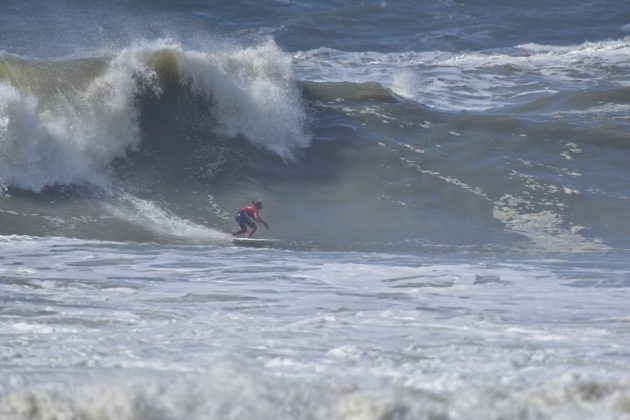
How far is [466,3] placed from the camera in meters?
30.1

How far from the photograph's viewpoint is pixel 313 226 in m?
12.1

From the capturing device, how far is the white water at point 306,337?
15.4 ft

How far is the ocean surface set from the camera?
16.5ft

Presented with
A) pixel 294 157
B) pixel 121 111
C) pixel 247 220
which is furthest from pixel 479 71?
pixel 247 220

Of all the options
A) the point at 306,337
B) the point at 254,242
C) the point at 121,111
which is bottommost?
the point at 306,337

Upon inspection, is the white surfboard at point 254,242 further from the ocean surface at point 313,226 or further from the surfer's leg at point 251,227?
the ocean surface at point 313,226

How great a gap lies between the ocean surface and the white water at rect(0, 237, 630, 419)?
24 mm

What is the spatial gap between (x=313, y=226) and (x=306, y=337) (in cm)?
601

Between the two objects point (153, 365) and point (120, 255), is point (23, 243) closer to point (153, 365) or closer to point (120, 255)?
point (120, 255)

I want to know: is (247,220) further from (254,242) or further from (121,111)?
(121,111)

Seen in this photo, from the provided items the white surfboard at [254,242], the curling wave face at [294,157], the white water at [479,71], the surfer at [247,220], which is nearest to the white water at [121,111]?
the curling wave face at [294,157]

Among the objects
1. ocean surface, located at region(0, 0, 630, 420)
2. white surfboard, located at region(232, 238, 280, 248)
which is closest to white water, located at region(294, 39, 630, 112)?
ocean surface, located at region(0, 0, 630, 420)

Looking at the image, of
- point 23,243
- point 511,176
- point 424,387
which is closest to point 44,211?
point 23,243

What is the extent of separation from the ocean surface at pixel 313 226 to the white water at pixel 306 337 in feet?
0.08
